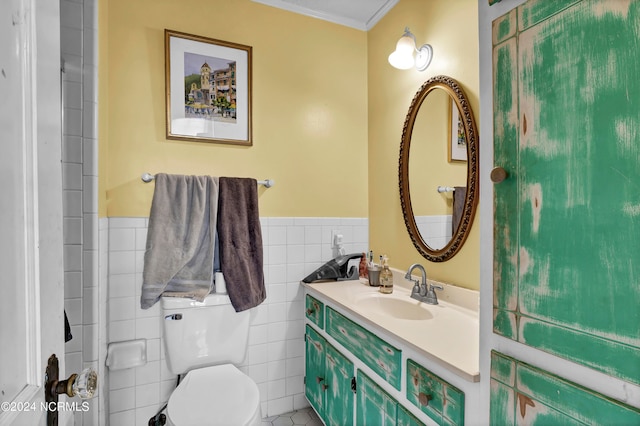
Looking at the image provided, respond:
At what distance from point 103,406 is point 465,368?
1.63 meters

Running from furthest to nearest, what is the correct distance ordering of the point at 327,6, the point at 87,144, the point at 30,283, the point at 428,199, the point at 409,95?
the point at 327,6 → the point at 409,95 → the point at 428,199 → the point at 87,144 → the point at 30,283

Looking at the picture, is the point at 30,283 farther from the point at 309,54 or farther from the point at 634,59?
the point at 309,54

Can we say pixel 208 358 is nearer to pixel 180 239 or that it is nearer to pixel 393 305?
pixel 180 239

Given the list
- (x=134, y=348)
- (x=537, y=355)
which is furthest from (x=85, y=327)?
(x=537, y=355)

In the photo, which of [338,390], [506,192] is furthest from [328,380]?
[506,192]

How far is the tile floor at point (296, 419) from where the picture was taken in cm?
192

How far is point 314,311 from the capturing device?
188 cm

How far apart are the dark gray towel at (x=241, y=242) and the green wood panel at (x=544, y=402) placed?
48.6 inches

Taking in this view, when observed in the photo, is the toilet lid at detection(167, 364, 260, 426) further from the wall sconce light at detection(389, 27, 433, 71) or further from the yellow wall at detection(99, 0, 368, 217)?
the wall sconce light at detection(389, 27, 433, 71)

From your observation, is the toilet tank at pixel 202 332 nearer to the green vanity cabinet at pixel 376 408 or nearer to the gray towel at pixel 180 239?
the gray towel at pixel 180 239

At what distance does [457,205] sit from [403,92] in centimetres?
77

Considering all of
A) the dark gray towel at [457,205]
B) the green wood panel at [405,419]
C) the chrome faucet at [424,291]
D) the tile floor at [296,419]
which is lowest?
the tile floor at [296,419]

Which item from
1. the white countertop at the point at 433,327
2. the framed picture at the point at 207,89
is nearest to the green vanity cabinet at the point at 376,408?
the white countertop at the point at 433,327

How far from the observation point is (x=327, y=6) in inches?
80.6
